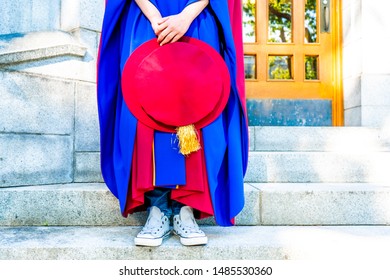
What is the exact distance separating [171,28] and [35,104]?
4.09 ft

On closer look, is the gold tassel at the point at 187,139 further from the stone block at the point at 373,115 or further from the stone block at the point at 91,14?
the stone block at the point at 373,115

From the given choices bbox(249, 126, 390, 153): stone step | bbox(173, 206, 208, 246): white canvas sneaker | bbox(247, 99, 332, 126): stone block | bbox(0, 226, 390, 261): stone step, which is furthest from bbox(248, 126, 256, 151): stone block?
bbox(173, 206, 208, 246): white canvas sneaker

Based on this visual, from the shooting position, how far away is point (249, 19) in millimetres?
3953

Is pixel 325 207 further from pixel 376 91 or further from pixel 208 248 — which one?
pixel 376 91

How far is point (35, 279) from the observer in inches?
61.2

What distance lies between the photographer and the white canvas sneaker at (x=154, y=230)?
1.68 m

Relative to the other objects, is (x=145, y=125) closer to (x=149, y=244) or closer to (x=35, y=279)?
(x=149, y=244)

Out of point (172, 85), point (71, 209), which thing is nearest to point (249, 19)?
point (172, 85)

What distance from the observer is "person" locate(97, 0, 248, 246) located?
5.62ft

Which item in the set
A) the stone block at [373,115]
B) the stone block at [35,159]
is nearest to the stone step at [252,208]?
the stone block at [35,159]

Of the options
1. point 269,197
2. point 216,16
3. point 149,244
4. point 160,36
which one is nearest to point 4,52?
point 160,36

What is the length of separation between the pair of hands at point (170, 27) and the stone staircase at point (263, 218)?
0.98 metres

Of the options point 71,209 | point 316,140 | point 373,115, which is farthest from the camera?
point 373,115

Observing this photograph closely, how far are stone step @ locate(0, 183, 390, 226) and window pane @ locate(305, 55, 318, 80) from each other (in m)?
2.01
